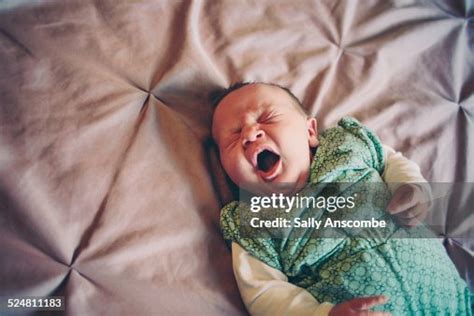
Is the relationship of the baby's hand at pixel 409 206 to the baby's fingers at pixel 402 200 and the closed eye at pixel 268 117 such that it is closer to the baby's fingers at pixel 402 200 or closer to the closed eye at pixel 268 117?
the baby's fingers at pixel 402 200

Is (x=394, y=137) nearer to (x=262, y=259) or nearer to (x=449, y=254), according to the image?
(x=449, y=254)

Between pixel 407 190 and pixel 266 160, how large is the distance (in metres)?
0.19

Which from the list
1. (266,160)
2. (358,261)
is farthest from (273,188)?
(358,261)

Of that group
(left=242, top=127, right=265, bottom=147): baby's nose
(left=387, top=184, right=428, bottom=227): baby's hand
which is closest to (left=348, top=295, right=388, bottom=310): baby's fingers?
(left=387, top=184, right=428, bottom=227): baby's hand

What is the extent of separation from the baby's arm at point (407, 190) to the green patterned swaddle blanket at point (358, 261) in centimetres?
1

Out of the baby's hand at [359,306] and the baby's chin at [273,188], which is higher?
the baby's chin at [273,188]

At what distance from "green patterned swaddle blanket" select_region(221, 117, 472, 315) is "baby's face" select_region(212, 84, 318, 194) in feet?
0.10

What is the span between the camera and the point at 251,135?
62 centimetres

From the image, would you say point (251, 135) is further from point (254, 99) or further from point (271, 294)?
point (271, 294)

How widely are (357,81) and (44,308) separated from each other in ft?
1.86

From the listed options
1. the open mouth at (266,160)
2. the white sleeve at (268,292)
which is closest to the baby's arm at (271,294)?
the white sleeve at (268,292)

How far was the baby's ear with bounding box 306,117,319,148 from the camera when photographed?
2.25 ft

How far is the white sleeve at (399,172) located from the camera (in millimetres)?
644

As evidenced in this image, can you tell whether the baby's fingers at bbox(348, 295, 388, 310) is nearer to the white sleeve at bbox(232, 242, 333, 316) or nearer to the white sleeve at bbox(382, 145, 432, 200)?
the white sleeve at bbox(232, 242, 333, 316)
